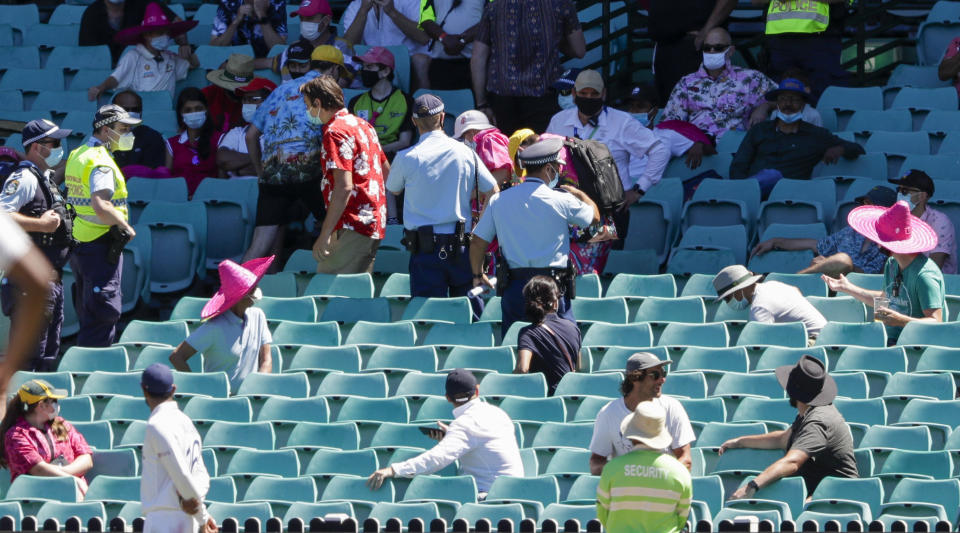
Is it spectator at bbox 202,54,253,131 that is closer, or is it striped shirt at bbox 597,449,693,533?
striped shirt at bbox 597,449,693,533

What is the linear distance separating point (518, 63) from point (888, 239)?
12.1ft

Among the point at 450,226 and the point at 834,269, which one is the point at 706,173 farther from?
the point at 450,226

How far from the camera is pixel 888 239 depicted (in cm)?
830

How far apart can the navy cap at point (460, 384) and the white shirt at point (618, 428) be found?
1.96 feet

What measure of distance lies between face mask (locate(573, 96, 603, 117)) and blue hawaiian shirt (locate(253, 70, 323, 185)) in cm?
166

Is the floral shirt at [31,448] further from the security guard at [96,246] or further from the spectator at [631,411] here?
the spectator at [631,411]

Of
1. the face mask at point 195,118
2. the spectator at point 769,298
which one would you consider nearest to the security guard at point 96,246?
the face mask at point 195,118

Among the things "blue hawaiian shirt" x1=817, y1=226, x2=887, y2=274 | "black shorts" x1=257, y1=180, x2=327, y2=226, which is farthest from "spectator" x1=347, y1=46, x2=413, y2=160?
"blue hawaiian shirt" x1=817, y1=226, x2=887, y2=274

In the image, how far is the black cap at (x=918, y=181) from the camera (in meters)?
9.19

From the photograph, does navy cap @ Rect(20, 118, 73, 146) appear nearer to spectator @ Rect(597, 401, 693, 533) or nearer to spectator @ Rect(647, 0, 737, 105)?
spectator @ Rect(647, 0, 737, 105)

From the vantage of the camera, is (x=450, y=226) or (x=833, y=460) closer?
(x=833, y=460)

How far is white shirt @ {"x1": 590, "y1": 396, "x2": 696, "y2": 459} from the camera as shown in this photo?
22.0 feet

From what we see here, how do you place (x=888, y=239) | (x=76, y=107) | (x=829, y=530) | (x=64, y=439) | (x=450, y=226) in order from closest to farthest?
(x=829, y=530) → (x=64, y=439) → (x=888, y=239) → (x=450, y=226) → (x=76, y=107)

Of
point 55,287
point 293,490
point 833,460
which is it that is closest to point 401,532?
point 293,490
